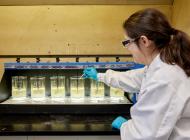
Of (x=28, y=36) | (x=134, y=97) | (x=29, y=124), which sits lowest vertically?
(x=29, y=124)

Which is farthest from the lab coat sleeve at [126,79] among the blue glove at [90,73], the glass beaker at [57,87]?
the glass beaker at [57,87]

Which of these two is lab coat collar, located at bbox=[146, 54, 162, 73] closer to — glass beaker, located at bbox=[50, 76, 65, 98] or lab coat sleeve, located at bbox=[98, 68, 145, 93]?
lab coat sleeve, located at bbox=[98, 68, 145, 93]

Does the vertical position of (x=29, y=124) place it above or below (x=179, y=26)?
below

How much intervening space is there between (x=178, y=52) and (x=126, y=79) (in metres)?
0.73

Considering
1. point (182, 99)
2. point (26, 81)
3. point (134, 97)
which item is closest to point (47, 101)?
point (26, 81)

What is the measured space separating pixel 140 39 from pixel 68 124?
0.88 metres

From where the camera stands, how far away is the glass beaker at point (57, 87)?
7.59ft

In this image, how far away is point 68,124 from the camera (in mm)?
1998

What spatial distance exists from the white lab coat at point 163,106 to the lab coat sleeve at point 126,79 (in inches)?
24.3

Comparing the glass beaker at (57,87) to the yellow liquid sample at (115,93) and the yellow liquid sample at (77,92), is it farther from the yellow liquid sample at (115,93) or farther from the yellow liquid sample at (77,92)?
the yellow liquid sample at (115,93)

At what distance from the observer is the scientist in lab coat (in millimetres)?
1255

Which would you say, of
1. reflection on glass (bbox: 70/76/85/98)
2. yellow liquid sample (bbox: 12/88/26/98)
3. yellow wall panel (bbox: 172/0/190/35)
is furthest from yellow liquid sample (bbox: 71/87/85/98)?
yellow wall panel (bbox: 172/0/190/35)

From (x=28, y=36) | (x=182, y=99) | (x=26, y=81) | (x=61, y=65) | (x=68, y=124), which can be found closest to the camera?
(x=182, y=99)

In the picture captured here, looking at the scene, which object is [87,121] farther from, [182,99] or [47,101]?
[182,99]
